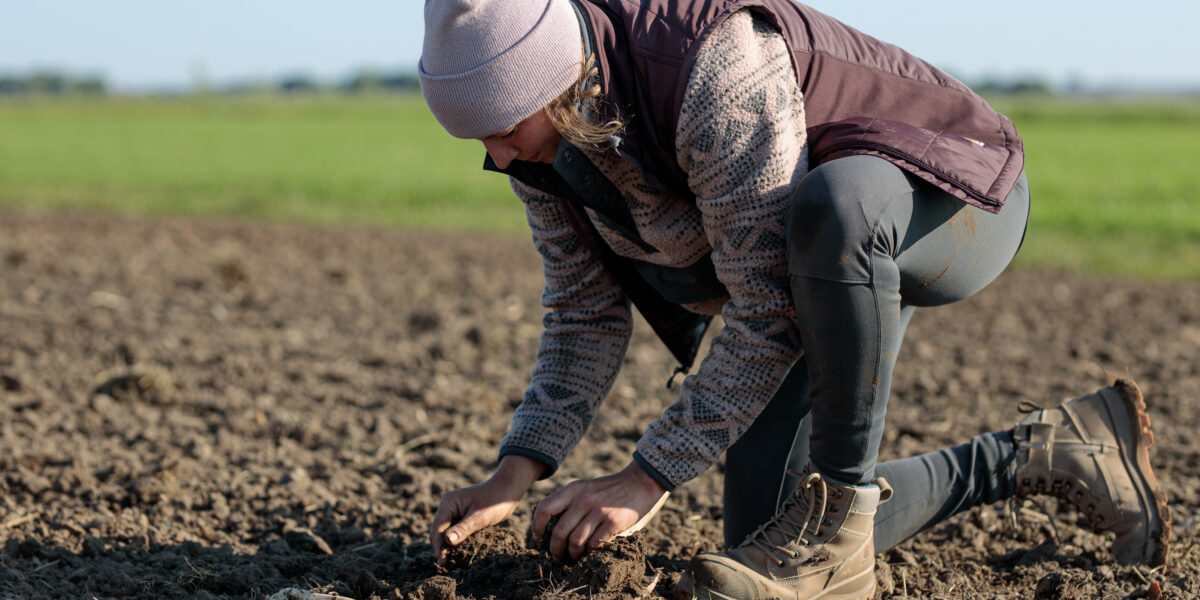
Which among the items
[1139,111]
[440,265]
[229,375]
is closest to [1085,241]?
[440,265]

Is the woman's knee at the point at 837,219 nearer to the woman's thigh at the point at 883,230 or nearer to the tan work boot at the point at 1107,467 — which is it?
the woman's thigh at the point at 883,230

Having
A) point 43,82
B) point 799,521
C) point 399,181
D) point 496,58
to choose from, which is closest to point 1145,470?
point 799,521

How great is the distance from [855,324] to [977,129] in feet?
1.70

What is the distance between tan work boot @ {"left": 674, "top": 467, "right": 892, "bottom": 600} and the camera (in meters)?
2.09

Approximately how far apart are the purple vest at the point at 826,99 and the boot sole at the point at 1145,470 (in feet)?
2.43

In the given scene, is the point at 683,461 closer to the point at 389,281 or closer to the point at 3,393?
the point at 3,393

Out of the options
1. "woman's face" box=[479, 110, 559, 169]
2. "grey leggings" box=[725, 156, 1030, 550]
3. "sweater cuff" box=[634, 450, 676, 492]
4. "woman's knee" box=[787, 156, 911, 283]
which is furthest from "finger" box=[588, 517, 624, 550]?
"woman's face" box=[479, 110, 559, 169]

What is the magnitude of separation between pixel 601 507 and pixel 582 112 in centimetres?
74

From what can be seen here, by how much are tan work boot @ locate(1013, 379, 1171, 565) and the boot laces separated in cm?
73

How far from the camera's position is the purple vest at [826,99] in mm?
1958

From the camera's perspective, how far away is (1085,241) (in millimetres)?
8375

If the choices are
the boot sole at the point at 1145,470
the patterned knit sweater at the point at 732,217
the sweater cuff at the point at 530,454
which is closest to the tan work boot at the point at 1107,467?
the boot sole at the point at 1145,470

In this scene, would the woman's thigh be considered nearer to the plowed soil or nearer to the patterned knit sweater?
the patterned knit sweater

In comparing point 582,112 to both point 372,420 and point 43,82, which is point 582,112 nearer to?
point 372,420
